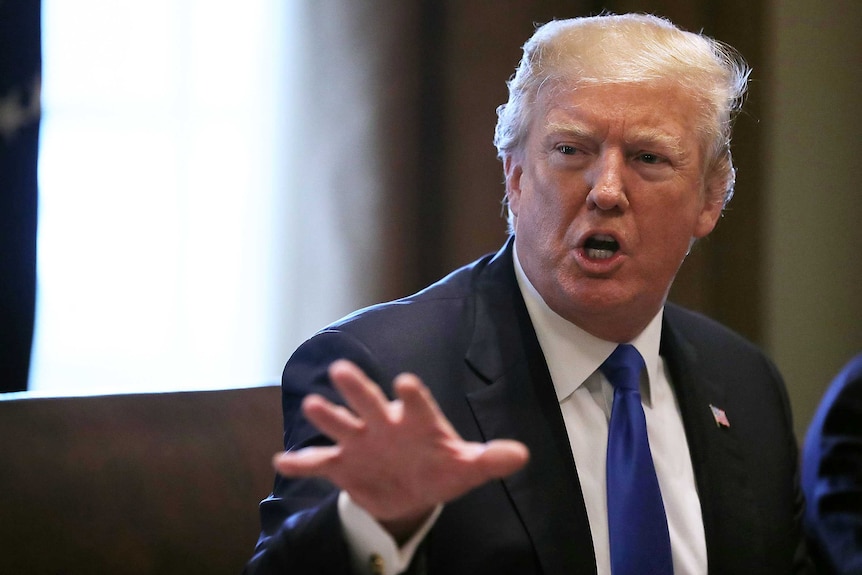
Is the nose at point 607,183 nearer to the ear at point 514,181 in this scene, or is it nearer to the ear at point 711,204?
the ear at point 514,181

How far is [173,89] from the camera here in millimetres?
2436

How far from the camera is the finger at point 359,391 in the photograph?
0.97 m

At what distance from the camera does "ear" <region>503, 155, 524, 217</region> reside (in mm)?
1720

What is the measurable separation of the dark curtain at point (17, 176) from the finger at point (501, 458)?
1521mm

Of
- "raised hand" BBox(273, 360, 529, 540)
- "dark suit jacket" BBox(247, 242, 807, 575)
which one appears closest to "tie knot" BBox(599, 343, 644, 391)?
"dark suit jacket" BBox(247, 242, 807, 575)

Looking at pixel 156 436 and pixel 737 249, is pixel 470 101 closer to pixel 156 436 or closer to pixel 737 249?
pixel 737 249

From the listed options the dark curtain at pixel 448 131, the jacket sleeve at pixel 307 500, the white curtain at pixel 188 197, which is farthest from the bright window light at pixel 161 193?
the jacket sleeve at pixel 307 500

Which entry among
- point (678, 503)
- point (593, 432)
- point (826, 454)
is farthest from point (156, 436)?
point (826, 454)

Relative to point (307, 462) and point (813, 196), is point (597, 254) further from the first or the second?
point (813, 196)

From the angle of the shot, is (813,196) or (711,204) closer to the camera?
(711,204)

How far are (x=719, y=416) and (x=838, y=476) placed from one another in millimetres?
224

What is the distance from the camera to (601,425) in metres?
1.58

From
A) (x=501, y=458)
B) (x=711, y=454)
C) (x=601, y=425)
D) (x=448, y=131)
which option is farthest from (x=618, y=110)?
(x=448, y=131)

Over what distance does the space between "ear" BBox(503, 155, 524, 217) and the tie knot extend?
12.0 inches
